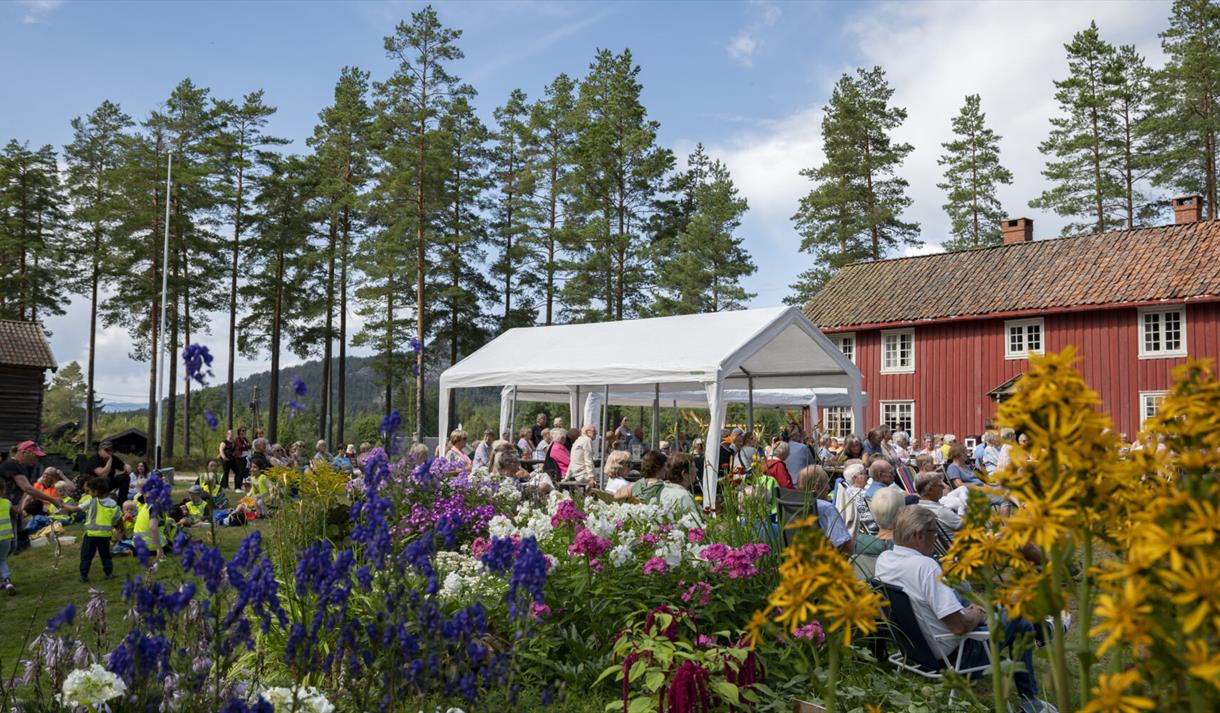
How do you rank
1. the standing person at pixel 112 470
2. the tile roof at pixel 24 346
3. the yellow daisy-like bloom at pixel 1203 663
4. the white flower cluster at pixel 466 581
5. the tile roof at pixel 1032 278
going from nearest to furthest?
the yellow daisy-like bloom at pixel 1203 663 < the white flower cluster at pixel 466 581 < the standing person at pixel 112 470 < the tile roof at pixel 1032 278 < the tile roof at pixel 24 346

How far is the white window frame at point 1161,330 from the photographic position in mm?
20125

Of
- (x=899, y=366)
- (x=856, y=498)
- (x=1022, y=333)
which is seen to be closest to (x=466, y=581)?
(x=856, y=498)

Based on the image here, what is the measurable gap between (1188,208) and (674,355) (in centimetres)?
1959

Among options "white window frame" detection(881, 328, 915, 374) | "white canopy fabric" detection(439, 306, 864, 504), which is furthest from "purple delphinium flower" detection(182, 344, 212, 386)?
"white window frame" detection(881, 328, 915, 374)

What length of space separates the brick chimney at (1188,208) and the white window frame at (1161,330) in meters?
4.10

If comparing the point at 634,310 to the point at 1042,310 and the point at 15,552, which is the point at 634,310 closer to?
the point at 1042,310

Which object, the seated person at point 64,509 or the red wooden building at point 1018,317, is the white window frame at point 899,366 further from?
the seated person at point 64,509

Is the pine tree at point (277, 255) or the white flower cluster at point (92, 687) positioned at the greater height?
the pine tree at point (277, 255)

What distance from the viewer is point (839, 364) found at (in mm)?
12086

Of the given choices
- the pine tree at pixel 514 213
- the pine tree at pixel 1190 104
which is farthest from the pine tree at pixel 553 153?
the pine tree at pixel 1190 104

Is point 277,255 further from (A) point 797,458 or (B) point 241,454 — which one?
(A) point 797,458

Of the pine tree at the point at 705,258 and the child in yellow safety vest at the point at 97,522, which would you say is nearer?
the child in yellow safety vest at the point at 97,522

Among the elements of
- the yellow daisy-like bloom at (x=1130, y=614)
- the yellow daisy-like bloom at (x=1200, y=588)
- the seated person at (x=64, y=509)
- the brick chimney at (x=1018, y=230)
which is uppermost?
the brick chimney at (x=1018, y=230)

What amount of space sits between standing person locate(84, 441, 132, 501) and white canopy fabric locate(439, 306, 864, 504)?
4715 mm
